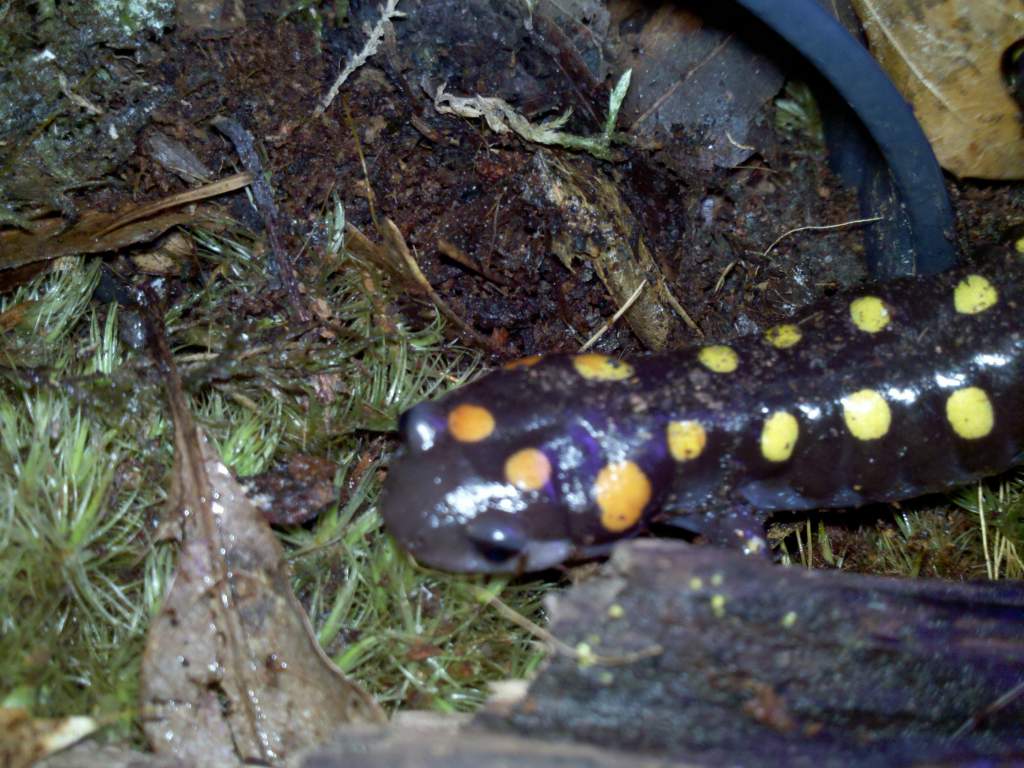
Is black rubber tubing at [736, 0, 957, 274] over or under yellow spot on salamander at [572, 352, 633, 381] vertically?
over

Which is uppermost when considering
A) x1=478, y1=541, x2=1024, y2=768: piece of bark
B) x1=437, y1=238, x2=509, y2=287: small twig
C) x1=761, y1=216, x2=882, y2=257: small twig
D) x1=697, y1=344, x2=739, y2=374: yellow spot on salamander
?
x1=437, y1=238, x2=509, y2=287: small twig

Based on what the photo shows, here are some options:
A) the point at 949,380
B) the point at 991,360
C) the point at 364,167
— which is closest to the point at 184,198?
the point at 364,167

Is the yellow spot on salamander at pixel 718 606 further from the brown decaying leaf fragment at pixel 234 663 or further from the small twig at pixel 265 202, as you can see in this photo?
the small twig at pixel 265 202

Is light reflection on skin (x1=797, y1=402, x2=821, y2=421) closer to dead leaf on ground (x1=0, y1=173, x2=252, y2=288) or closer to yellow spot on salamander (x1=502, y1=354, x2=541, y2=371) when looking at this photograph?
yellow spot on salamander (x1=502, y1=354, x2=541, y2=371)

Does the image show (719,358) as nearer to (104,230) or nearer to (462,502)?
(462,502)

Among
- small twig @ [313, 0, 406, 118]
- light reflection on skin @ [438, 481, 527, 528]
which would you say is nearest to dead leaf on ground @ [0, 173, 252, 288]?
small twig @ [313, 0, 406, 118]

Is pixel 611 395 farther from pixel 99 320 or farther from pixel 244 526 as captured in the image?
pixel 99 320

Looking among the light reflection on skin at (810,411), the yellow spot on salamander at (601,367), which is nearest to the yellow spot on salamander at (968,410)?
the light reflection on skin at (810,411)
